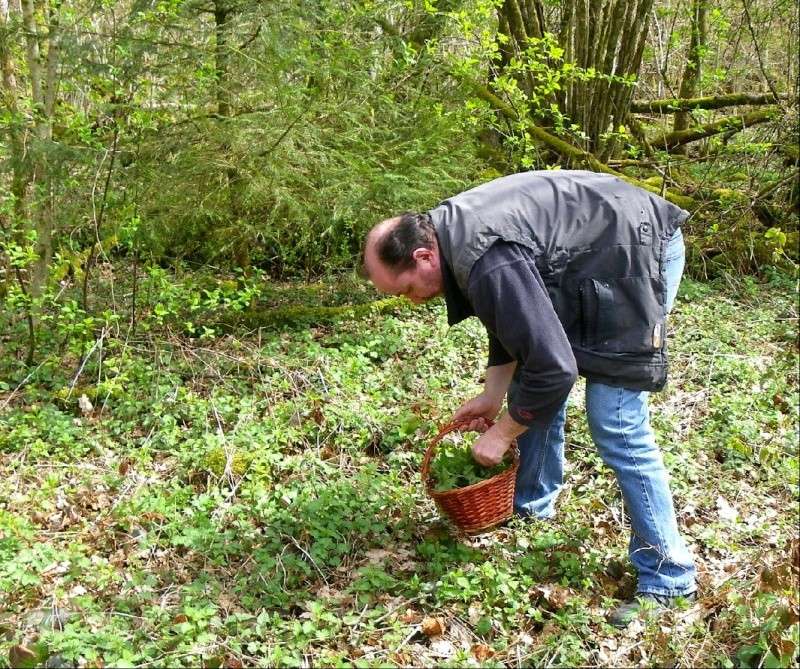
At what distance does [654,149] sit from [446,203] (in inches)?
271

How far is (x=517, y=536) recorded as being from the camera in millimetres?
3455

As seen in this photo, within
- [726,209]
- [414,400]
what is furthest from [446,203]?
[726,209]

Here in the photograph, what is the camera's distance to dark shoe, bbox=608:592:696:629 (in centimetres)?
278

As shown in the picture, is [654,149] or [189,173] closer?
[189,173]

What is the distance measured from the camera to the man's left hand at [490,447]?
294cm

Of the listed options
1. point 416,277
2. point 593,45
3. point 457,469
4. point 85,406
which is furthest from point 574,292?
point 593,45

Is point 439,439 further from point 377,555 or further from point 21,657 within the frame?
point 21,657

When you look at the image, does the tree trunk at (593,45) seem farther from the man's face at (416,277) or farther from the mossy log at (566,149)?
the man's face at (416,277)

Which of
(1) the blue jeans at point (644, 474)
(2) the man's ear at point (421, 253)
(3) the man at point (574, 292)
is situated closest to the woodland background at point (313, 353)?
(1) the blue jeans at point (644, 474)

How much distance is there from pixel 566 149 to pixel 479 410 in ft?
16.6

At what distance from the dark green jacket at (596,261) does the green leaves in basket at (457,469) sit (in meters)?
0.89

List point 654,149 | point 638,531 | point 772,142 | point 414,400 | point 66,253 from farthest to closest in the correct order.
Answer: point 654,149, point 772,142, point 66,253, point 414,400, point 638,531

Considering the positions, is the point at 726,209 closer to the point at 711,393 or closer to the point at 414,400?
the point at 711,393

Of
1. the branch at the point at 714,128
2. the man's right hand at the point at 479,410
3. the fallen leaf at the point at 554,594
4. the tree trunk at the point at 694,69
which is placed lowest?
the fallen leaf at the point at 554,594
